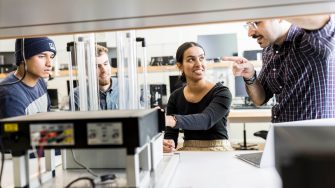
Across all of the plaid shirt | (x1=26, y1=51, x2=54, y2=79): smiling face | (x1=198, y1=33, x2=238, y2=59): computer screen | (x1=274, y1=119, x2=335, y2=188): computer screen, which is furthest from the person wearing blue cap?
(x1=198, y1=33, x2=238, y2=59): computer screen

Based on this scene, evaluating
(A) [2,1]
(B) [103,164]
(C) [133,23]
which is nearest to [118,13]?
(C) [133,23]

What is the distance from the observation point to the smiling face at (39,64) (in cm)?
200

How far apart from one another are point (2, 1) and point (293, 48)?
4.07 feet

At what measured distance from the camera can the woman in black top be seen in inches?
70.1

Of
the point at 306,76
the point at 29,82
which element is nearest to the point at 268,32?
the point at 306,76

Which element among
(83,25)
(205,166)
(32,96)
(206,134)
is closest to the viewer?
(83,25)

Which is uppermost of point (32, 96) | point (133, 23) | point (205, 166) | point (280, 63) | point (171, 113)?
point (133, 23)

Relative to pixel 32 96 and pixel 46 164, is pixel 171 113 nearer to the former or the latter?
pixel 32 96

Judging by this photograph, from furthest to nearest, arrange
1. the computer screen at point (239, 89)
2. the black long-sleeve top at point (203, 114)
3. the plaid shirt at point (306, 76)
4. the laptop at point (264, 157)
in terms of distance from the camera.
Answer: the computer screen at point (239, 89), the black long-sleeve top at point (203, 114), the plaid shirt at point (306, 76), the laptop at point (264, 157)

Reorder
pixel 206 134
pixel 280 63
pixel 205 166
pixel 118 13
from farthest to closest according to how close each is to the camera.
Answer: pixel 206 134 < pixel 280 63 < pixel 205 166 < pixel 118 13

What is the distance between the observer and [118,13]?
102cm

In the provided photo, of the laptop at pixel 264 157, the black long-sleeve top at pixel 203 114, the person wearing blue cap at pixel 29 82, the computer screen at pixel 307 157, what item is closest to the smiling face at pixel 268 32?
the black long-sleeve top at pixel 203 114

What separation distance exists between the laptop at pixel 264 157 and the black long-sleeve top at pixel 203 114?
1.34 feet

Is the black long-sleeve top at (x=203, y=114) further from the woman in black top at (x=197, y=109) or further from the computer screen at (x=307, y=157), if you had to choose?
the computer screen at (x=307, y=157)
